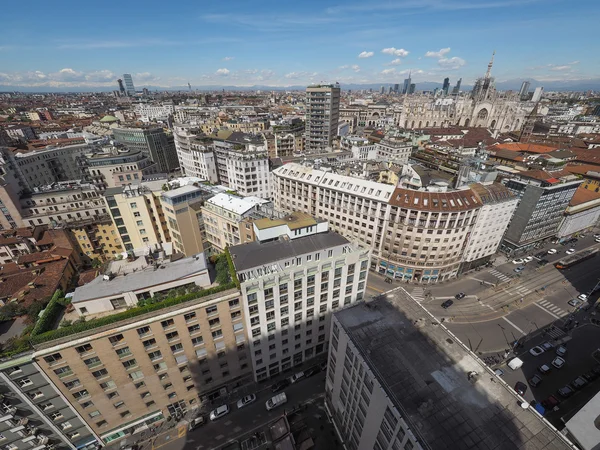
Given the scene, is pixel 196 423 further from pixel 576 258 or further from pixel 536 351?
pixel 576 258

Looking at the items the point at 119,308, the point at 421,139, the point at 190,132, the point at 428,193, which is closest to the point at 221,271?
the point at 119,308

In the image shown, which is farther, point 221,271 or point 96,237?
point 96,237

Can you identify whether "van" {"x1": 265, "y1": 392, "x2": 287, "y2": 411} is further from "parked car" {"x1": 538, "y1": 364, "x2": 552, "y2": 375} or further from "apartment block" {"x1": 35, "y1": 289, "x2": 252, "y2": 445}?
"parked car" {"x1": 538, "y1": 364, "x2": 552, "y2": 375}

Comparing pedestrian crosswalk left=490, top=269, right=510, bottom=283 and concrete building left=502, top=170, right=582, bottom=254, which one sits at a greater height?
concrete building left=502, top=170, right=582, bottom=254

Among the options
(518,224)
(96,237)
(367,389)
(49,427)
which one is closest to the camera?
(367,389)

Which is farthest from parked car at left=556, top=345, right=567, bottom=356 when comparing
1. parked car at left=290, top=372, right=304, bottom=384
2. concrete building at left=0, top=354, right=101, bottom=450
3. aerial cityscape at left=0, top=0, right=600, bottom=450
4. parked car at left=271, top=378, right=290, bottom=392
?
concrete building at left=0, top=354, right=101, bottom=450

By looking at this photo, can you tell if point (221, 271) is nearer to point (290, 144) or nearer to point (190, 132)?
point (190, 132)

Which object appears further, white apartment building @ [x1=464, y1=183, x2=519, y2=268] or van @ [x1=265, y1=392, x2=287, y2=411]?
white apartment building @ [x1=464, y1=183, x2=519, y2=268]

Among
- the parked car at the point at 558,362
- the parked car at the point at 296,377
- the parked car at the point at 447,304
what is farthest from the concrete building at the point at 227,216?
the parked car at the point at 558,362
